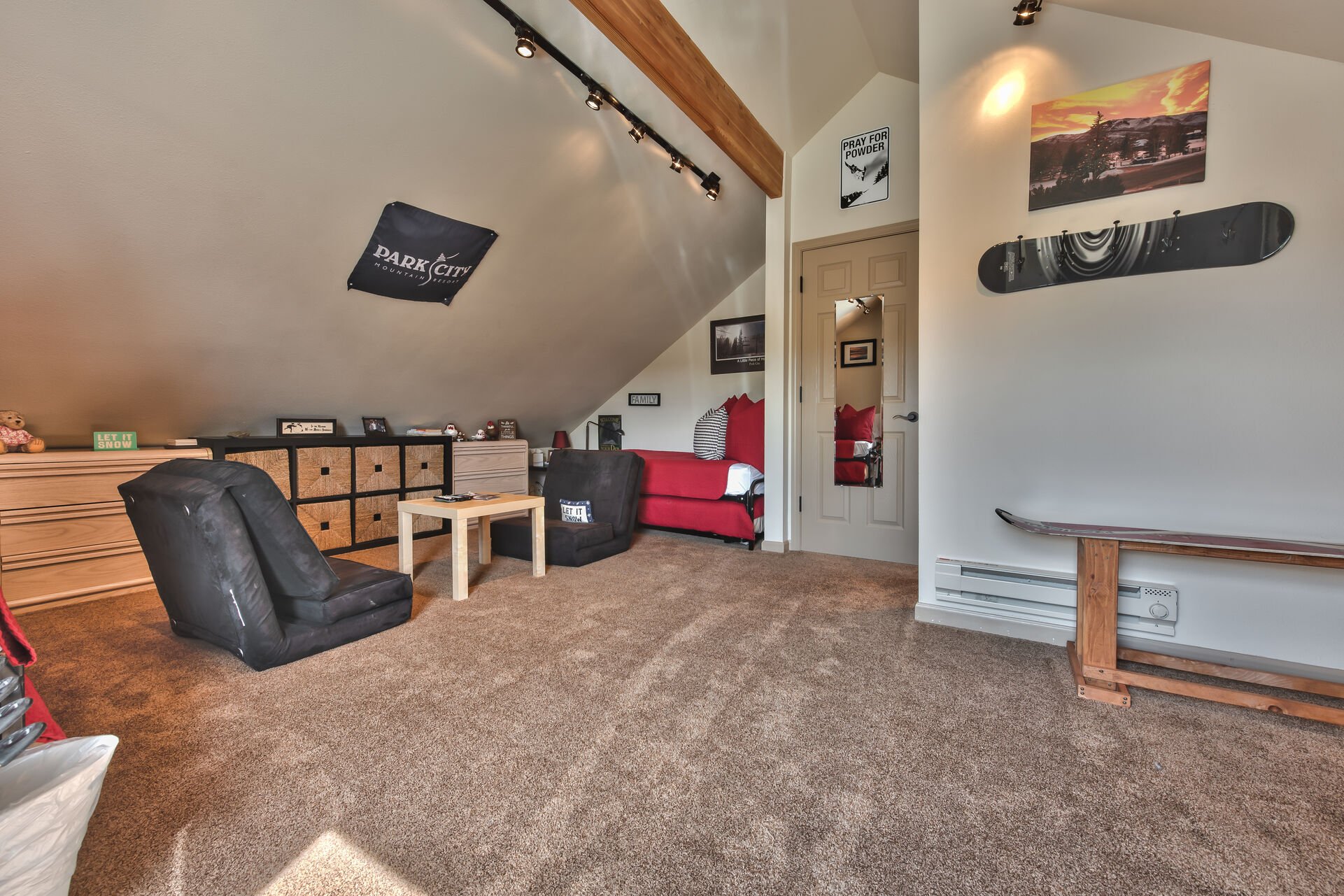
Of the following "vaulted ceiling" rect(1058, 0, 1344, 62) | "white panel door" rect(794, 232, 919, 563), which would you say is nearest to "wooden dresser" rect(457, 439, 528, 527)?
"white panel door" rect(794, 232, 919, 563)

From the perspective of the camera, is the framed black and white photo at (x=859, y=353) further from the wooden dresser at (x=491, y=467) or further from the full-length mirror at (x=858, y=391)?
the wooden dresser at (x=491, y=467)

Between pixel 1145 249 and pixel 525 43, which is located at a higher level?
pixel 525 43

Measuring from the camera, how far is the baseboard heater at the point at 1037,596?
2.06m

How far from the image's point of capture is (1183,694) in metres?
1.77

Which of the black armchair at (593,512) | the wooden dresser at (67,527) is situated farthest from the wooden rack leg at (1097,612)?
the wooden dresser at (67,527)

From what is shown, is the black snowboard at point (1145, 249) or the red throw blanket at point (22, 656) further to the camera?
the black snowboard at point (1145, 249)

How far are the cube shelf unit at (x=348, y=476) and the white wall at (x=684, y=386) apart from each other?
2092 millimetres

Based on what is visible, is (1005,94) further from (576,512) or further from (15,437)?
(15,437)

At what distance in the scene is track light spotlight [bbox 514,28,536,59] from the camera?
7.70 feet

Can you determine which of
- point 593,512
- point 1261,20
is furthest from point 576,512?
point 1261,20

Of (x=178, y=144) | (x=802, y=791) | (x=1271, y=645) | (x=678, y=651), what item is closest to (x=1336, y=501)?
(x=1271, y=645)

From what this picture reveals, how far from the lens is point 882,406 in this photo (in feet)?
12.2

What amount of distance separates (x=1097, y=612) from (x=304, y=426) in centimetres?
472

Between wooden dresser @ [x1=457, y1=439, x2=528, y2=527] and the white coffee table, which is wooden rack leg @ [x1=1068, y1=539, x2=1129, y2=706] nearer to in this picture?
the white coffee table
